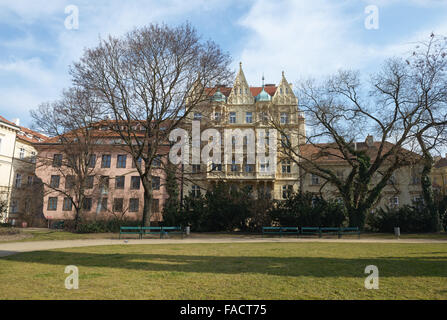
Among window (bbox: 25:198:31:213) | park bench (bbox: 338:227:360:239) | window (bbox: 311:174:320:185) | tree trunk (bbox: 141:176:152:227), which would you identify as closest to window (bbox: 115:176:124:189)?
window (bbox: 25:198:31:213)

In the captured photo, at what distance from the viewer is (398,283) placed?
6.50 m

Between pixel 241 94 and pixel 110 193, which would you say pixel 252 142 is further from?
pixel 110 193

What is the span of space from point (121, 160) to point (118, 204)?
22.3 feet

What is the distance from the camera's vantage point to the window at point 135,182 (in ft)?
146

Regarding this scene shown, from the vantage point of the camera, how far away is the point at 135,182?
146ft

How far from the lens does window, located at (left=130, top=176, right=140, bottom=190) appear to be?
44375mm

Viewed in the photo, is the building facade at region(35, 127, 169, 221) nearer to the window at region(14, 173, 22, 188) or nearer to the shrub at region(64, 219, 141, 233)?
the window at region(14, 173, 22, 188)

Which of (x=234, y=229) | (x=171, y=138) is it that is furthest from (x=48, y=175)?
(x=234, y=229)

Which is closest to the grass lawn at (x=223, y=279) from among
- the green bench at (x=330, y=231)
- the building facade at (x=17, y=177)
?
the green bench at (x=330, y=231)

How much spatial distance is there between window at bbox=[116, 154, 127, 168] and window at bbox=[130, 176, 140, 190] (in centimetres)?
268

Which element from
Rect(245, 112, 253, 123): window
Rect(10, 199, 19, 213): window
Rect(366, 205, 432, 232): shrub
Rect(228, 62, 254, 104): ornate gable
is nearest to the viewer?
Rect(366, 205, 432, 232): shrub

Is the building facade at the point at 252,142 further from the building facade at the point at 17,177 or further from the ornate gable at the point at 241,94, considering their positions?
the building facade at the point at 17,177

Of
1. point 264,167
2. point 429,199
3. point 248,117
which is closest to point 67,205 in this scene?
point 264,167
